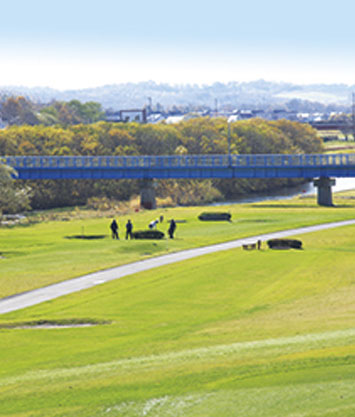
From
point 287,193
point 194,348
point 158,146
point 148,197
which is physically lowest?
point 287,193

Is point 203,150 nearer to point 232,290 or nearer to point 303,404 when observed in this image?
point 232,290

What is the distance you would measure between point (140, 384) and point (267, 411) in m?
4.76

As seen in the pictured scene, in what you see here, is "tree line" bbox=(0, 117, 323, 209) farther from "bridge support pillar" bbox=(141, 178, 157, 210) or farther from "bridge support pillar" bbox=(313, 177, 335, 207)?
"bridge support pillar" bbox=(313, 177, 335, 207)

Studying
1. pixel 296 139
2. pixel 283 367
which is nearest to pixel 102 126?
pixel 296 139

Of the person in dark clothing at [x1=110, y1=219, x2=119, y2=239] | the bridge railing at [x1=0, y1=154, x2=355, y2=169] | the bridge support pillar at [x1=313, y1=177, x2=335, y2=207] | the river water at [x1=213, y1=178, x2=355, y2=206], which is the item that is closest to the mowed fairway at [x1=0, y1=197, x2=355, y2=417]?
the person in dark clothing at [x1=110, y1=219, x2=119, y2=239]

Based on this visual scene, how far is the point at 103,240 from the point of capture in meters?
Result: 69.8

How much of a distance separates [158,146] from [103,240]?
9951 cm

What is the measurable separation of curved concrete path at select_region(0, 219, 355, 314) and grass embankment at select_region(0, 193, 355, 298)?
40.5 inches

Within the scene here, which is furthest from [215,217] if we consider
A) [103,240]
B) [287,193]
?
[287,193]

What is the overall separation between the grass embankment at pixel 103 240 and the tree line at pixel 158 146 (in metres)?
29.8

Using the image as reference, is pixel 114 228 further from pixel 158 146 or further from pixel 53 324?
Result: pixel 158 146

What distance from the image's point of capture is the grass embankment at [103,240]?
171ft

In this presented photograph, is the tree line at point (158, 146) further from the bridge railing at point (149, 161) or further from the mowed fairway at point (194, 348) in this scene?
the mowed fairway at point (194, 348)

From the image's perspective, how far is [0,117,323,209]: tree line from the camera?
454 ft
